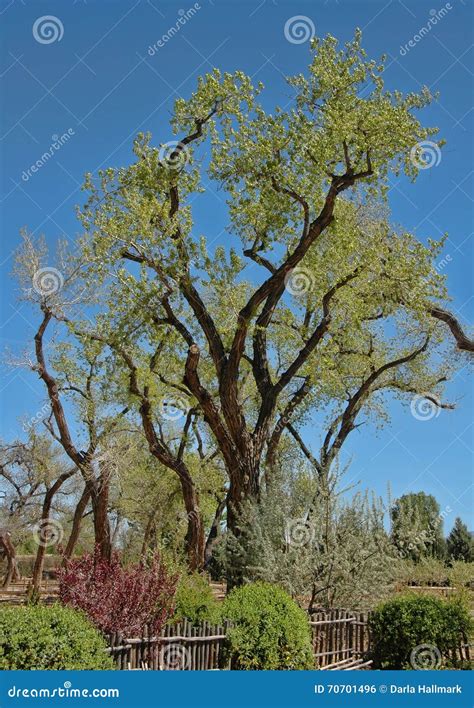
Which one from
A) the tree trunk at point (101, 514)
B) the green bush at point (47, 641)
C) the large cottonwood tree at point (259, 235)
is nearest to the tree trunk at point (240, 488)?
the large cottonwood tree at point (259, 235)

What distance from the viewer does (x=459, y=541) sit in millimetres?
47344

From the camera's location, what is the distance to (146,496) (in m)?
33.3

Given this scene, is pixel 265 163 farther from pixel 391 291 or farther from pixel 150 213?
pixel 391 291

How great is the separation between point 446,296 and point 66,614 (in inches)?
530

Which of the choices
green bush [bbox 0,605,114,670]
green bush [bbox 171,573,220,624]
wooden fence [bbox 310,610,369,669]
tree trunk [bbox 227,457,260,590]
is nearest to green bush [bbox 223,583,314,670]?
green bush [bbox 171,573,220,624]

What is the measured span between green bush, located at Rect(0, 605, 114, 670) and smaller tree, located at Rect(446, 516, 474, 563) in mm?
42755

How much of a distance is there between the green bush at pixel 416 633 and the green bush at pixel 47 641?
6.70m

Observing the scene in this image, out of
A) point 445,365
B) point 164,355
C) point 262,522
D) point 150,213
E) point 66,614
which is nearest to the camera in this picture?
point 66,614

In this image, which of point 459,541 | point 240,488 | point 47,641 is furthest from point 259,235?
point 459,541

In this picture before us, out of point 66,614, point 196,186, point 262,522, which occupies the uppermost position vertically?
point 196,186

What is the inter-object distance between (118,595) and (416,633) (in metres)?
6.23

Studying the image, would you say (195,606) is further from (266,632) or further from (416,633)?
(416,633)

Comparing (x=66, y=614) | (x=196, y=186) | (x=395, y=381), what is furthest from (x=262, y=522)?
(x=395, y=381)

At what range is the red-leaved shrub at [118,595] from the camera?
891 cm
